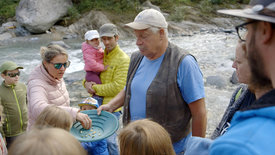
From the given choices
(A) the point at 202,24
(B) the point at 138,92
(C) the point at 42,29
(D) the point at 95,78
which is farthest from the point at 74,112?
(A) the point at 202,24

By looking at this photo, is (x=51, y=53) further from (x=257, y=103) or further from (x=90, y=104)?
(x=257, y=103)

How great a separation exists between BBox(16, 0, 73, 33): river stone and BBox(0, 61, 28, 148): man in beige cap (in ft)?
58.8

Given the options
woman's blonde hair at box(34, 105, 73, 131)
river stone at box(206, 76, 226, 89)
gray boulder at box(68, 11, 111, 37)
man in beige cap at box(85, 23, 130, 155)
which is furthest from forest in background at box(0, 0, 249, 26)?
woman's blonde hair at box(34, 105, 73, 131)

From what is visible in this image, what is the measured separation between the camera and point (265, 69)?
927 millimetres

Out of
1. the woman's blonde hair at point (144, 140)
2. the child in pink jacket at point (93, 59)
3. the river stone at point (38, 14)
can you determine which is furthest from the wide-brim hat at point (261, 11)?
the river stone at point (38, 14)

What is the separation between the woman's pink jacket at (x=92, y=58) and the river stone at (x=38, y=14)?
57.5ft

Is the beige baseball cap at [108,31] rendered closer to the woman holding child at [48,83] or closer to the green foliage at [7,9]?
the woman holding child at [48,83]

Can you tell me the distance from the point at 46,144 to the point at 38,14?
21.4m

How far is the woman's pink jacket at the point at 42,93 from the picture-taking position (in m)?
2.39

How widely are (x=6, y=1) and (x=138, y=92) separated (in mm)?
29095

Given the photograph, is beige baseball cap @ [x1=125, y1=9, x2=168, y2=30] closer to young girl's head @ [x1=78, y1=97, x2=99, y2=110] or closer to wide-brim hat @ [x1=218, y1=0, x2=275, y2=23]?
young girl's head @ [x1=78, y1=97, x2=99, y2=110]

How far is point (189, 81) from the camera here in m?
2.24

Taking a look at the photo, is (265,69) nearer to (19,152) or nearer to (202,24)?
(19,152)

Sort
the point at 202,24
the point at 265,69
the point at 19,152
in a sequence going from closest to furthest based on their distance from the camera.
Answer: the point at 265,69 < the point at 19,152 < the point at 202,24
